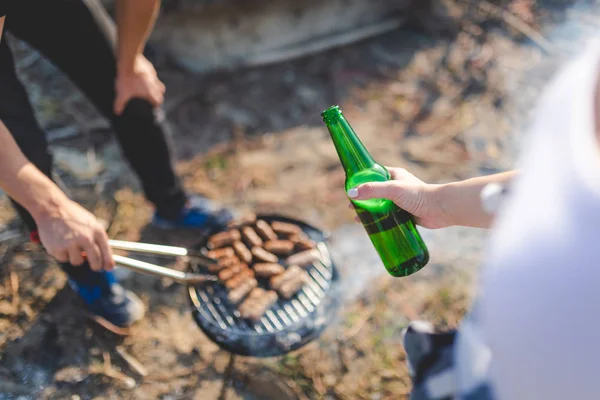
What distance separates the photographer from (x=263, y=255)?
2307 mm

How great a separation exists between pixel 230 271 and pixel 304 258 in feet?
1.10

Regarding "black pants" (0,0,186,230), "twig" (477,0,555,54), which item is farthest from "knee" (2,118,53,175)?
"twig" (477,0,555,54)

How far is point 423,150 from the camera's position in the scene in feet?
11.6

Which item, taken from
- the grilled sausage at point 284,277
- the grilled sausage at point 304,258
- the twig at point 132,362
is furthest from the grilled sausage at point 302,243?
the twig at point 132,362

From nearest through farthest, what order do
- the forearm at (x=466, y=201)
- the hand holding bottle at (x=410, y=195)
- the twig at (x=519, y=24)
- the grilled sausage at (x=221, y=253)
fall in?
the forearm at (x=466, y=201), the hand holding bottle at (x=410, y=195), the grilled sausage at (x=221, y=253), the twig at (x=519, y=24)

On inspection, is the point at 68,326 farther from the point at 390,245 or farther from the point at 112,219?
the point at 390,245

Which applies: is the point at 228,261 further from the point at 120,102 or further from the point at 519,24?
the point at 519,24

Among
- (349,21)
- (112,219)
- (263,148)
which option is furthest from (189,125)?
(349,21)

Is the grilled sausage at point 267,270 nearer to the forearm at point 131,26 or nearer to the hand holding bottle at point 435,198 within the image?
the hand holding bottle at point 435,198

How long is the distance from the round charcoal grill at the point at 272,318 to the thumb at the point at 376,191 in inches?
31.5

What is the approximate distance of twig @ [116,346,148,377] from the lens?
2328 millimetres

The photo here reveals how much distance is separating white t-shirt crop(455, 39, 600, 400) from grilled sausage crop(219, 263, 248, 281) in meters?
1.54

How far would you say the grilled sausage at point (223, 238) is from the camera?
2346 mm

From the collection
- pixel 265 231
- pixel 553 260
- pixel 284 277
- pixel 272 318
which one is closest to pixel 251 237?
pixel 265 231
